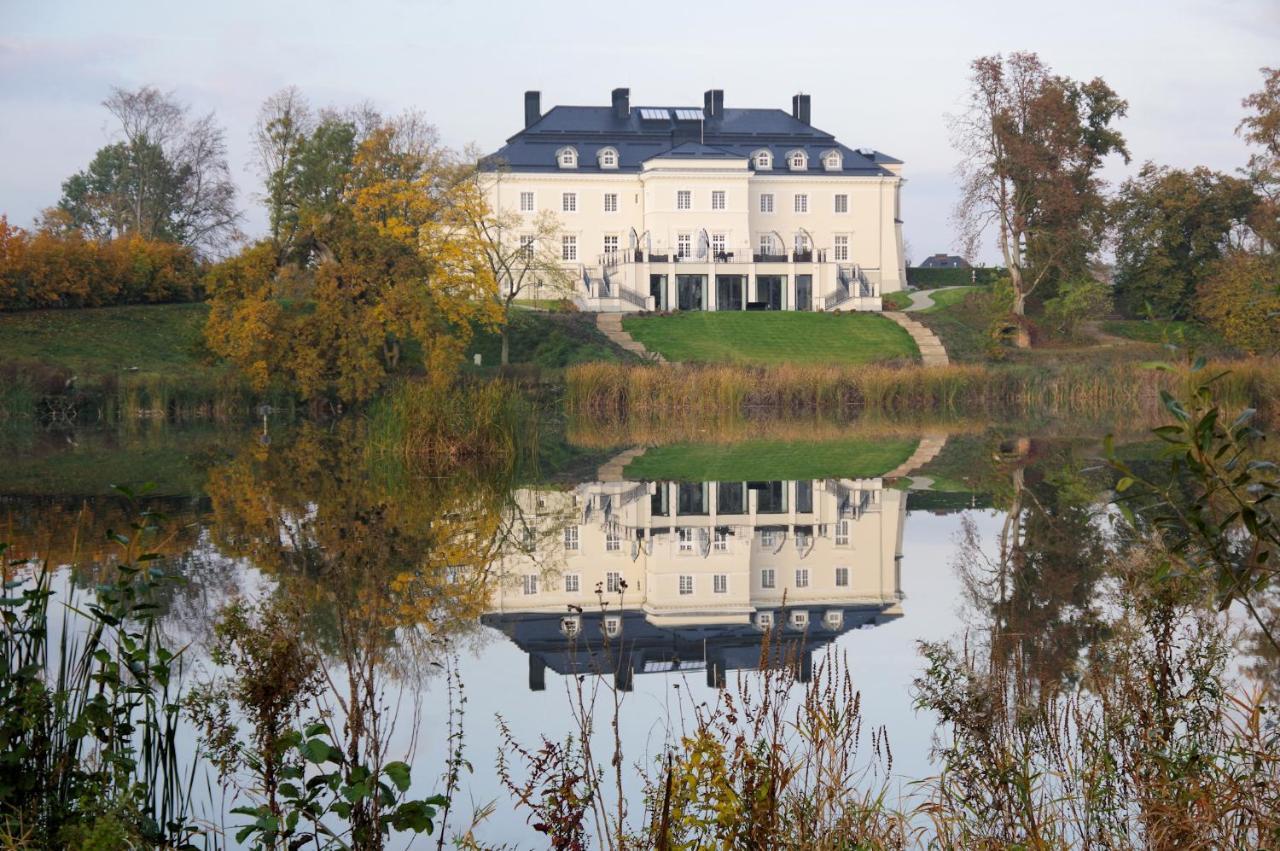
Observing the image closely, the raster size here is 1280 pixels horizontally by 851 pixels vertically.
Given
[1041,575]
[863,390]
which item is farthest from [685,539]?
[863,390]

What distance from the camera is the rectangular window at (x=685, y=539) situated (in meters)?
9.98

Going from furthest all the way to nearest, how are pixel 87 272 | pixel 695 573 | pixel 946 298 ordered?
pixel 946 298, pixel 87 272, pixel 695 573

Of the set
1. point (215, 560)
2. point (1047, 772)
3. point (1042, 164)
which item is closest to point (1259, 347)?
point (1042, 164)

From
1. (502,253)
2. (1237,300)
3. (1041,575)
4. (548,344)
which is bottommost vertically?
(1041,575)

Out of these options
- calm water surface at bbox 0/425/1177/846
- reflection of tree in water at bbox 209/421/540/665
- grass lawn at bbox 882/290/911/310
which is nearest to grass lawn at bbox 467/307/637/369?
grass lawn at bbox 882/290/911/310

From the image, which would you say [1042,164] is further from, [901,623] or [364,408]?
[901,623]

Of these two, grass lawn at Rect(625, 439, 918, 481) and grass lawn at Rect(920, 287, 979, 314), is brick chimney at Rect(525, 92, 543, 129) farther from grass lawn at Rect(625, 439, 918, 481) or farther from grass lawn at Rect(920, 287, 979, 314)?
grass lawn at Rect(625, 439, 918, 481)

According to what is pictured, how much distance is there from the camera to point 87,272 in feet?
118

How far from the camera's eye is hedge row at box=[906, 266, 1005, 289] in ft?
188

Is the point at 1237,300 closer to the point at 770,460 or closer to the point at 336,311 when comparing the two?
the point at 336,311

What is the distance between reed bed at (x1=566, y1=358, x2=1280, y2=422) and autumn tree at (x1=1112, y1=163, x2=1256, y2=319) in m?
→ 17.5

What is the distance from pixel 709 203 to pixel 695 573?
44930 mm

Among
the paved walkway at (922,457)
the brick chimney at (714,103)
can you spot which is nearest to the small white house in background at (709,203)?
the brick chimney at (714,103)

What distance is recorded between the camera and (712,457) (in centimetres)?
1714
